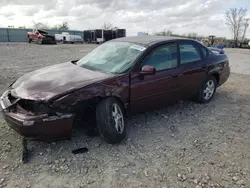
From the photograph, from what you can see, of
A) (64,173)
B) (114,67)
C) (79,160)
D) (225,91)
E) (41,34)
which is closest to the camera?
(64,173)

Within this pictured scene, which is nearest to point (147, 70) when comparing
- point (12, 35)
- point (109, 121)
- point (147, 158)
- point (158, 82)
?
point (158, 82)

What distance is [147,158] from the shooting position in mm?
2967

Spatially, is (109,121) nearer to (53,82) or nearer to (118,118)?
(118,118)

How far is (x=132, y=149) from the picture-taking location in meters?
3.16

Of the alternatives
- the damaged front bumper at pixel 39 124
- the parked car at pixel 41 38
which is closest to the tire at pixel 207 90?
the damaged front bumper at pixel 39 124

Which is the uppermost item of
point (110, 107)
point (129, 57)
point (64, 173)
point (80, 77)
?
point (129, 57)

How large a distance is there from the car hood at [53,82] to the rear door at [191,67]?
167cm

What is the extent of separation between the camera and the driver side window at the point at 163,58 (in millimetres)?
3752

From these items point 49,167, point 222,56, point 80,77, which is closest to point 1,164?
point 49,167

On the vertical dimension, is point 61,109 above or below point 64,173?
above

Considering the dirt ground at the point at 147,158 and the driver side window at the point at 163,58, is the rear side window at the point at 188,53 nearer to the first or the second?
the driver side window at the point at 163,58

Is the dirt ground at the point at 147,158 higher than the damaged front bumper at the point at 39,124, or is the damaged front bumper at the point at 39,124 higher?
the damaged front bumper at the point at 39,124

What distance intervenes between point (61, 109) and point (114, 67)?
117 centimetres

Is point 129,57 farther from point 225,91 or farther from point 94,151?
point 225,91
